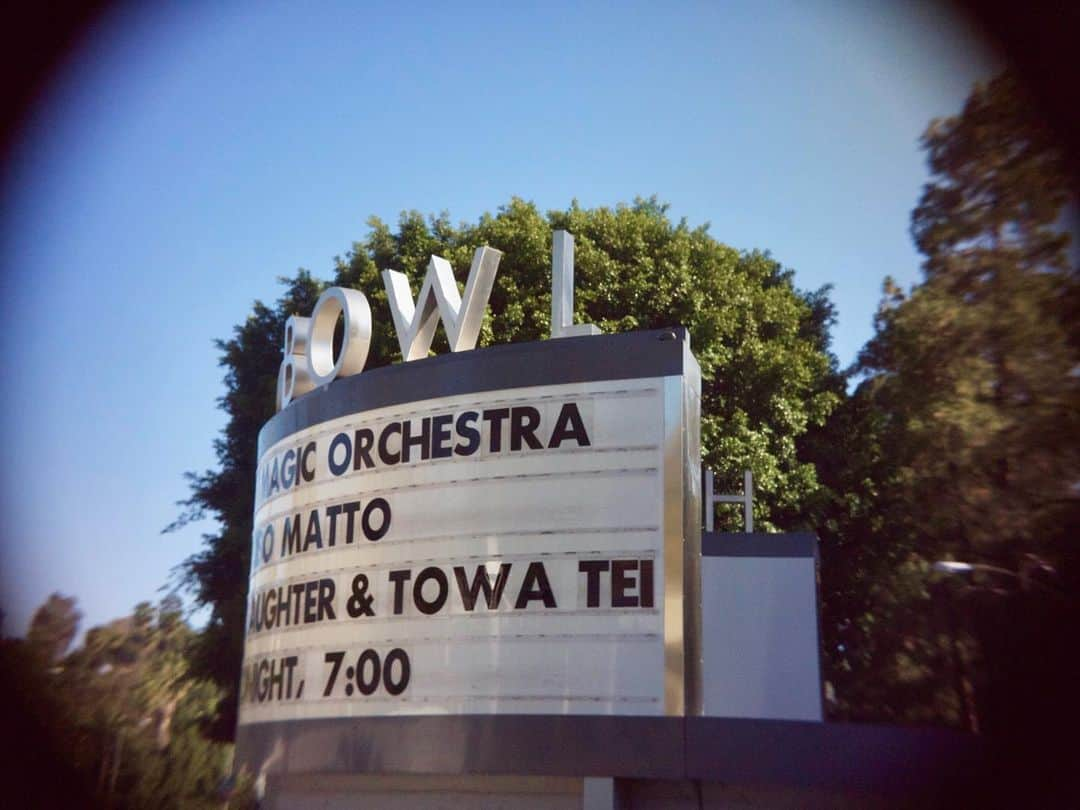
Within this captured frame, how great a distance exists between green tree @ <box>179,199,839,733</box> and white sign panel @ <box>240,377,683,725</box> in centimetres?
1677

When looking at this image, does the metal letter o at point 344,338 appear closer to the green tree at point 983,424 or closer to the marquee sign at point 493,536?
the marquee sign at point 493,536

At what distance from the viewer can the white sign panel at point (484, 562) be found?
10234mm

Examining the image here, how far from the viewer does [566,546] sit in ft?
34.5

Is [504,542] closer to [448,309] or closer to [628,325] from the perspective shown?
[448,309]

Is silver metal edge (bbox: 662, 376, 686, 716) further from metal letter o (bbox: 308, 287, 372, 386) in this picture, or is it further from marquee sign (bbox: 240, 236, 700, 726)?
metal letter o (bbox: 308, 287, 372, 386)

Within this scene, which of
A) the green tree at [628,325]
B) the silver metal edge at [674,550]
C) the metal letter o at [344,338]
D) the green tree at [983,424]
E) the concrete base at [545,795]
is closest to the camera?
the green tree at [983,424]

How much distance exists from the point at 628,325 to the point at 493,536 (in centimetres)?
1848

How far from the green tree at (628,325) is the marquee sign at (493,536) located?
16429mm

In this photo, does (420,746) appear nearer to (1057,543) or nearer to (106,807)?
(106,807)

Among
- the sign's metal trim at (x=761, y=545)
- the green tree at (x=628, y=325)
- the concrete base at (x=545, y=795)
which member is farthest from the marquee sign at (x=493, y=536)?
the green tree at (x=628, y=325)

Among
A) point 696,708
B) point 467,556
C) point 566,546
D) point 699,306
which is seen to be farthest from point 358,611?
point 699,306

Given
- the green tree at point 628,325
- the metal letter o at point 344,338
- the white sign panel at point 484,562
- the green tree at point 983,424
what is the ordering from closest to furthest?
the green tree at point 983,424 → the white sign panel at point 484,562 → the metal letter o at point 344,338 → the green tree at point 628,325

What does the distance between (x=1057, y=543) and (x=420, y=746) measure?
5.68 meters

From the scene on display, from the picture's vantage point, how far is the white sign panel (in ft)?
33.6
